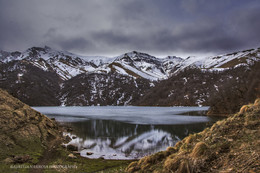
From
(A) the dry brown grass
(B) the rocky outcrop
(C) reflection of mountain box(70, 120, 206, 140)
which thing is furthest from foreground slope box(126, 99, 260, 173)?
(C) reflection of mountain box(70, 120, 206, 140)

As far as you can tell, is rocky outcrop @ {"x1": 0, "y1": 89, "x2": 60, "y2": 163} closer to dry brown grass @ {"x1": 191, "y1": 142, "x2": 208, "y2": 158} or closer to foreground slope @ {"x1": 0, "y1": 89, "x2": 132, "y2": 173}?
foreground slope @ {"x1": 0, "y1": 89, "x2": 132, "y2": 173}

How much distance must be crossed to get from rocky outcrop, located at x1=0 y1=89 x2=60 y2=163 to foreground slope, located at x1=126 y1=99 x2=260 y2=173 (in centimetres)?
1241

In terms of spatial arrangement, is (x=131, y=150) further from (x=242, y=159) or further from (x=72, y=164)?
(x=242, y=159)

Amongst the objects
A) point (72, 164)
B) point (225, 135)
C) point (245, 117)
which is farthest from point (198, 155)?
point (72, 164)

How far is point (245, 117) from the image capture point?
1160 centimetres

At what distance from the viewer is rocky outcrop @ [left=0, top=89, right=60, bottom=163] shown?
60.7 ft

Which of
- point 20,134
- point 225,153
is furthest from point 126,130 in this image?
point 225,153

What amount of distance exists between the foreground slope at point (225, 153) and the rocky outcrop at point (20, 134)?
12414 mm

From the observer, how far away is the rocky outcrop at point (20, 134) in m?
18.5

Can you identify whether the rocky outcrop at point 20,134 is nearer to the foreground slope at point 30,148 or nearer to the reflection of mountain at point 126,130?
the foreground slope at point 30,148

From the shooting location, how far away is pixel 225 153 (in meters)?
8.82

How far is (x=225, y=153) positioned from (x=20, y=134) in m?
22.0

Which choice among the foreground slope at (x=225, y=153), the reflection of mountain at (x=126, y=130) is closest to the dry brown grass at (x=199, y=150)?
the foreground slope at (x=225, y=153)

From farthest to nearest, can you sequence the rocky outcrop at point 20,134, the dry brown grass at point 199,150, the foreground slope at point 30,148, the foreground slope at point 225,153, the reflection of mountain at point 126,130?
1. the reflection of mountain at point 126,130
2. the rocky outcrop at point 20,134
3. the foreground slope at point 30,148
4. the dry brown grass at point 199,150
5. the foreground slope at point 225,153
